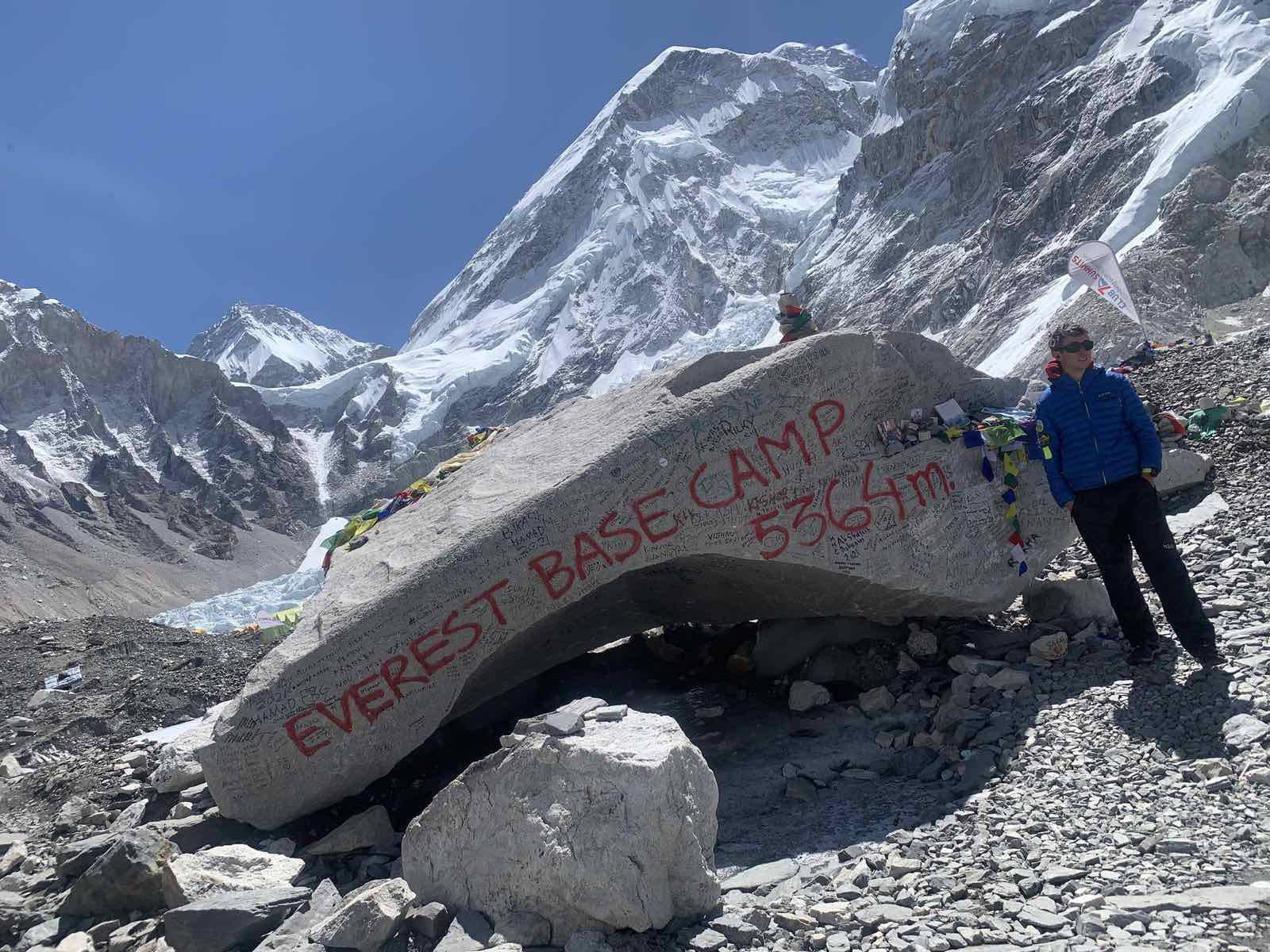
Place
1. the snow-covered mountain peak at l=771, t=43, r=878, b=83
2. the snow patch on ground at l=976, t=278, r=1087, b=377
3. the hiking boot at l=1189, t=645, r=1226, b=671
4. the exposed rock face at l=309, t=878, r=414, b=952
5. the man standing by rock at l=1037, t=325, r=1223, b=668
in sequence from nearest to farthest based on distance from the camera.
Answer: the exposed rock face at l=309, t=878, r=414, b=952 < the hiking boot at l=1189, t=645, r=1226, b=671 < the man standing by rock at l=1037, t=325, r=1223, b=668 < the snow patch on ground at l=976, t=278, r=1087, b=377 < the snow-covered mountain peak at l=771, t=43, r=878, b=83

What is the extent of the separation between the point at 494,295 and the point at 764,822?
165659mm

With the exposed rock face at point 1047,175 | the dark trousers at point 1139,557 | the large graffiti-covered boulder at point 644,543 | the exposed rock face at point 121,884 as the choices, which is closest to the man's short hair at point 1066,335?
the dark trousers at point 1139,557

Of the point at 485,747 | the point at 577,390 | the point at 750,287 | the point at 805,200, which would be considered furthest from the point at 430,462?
the point at 485,747

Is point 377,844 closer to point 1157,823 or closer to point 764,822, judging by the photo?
point 764,822

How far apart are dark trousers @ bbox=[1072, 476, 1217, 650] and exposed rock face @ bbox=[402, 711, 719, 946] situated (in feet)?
9.60

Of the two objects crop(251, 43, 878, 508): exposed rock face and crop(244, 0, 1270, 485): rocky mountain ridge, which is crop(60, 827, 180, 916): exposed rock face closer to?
crop(244, 0, 1270, 485): rocky mountain ridge

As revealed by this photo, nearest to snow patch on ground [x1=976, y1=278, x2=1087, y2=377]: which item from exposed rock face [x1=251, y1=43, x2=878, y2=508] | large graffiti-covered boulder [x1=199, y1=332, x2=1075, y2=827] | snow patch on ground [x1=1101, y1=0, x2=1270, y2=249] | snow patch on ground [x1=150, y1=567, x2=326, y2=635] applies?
snow patch on ground [x1=1101, y1=0, x2=1270, y2=249]

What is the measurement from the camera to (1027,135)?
221ft

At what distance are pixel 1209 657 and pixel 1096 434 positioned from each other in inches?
54.7

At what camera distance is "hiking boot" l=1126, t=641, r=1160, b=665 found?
17.7 ft

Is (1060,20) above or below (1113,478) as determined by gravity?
above

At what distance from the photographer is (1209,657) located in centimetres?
493

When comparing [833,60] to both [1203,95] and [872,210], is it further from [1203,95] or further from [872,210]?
[1203,95]

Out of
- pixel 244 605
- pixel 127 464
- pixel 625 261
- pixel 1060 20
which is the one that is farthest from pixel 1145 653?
pixel 625 261
